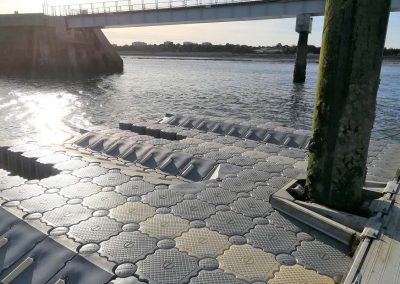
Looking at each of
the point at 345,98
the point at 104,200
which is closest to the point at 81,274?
the point at 104,200

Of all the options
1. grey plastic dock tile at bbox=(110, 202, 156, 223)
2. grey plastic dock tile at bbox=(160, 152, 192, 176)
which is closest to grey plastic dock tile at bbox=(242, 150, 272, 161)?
grey plastic dock tile at bbox=(160, 152, 192, 176)

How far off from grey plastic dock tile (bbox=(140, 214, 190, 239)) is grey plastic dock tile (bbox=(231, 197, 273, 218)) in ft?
3.29

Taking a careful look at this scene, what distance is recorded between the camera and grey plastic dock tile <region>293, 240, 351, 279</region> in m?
4.30

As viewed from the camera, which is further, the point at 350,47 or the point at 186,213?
→ the point at 186,213

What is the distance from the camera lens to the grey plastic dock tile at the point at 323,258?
430cm

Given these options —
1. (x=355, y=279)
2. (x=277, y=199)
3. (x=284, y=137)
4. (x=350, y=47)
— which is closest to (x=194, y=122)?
(x=284, y=137)

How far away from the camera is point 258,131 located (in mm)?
11656

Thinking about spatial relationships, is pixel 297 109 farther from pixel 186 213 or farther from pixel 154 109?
pixel 186 213

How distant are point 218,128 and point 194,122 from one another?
50.7 inches

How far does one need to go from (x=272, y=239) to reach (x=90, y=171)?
165 inches

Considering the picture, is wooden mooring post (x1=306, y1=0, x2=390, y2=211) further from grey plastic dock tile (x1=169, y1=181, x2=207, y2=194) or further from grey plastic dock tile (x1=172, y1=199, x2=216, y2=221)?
grey plastic dock tile (x1=169, y1=181, x2=207, y2=194)

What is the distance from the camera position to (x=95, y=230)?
16.1 feet

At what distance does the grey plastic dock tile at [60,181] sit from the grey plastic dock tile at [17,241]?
156cm

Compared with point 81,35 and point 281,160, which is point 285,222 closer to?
point 281,160
